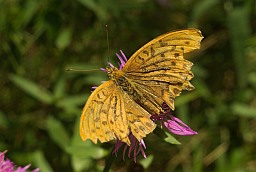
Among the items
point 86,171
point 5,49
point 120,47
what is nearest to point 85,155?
point 86,171

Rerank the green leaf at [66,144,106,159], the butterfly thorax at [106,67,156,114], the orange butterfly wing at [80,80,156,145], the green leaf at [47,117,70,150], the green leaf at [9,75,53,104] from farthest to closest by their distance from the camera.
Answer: the green leaf at [9,75,53,104], the green leaf at [47,117,70,150], the green leaf at [66,144,106,159], the butterfly thorax at [106,67,156,114], the orange butterfly wing at [80,80,156,145]

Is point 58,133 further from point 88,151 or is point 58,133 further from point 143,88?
point 143,88

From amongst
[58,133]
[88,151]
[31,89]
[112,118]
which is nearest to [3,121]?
[31,89]

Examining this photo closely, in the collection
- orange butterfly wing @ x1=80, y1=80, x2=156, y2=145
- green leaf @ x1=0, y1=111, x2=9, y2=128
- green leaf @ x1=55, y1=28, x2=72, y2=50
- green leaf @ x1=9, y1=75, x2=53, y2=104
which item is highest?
green leaf @ x1=55, y1=28, x2=72, y2=50

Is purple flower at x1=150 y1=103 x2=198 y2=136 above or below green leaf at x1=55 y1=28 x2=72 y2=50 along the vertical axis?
below

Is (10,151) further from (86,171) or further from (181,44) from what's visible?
(181,44)

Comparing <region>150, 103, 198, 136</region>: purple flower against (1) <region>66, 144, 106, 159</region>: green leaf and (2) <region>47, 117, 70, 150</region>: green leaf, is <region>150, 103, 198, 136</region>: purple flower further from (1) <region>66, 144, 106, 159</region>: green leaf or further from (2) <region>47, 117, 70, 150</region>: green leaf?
(2) <region>47, 117, 70, 150</region>: green leaf

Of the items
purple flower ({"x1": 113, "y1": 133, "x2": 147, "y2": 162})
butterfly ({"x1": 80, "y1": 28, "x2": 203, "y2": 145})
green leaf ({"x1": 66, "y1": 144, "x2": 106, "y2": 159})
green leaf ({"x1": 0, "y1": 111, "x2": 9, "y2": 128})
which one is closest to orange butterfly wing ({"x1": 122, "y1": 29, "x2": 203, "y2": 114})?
butterfly ({"x1": 80, "y1": 28, "x2": 203, "y2": 145})
